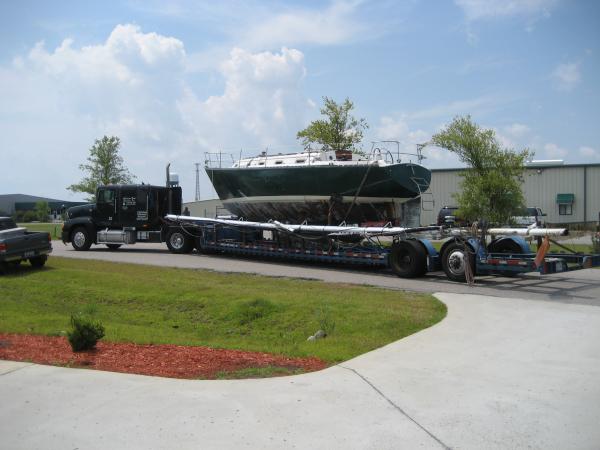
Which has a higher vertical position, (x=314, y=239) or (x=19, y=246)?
(x=314, y=239)

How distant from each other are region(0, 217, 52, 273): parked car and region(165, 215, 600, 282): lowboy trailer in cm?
565

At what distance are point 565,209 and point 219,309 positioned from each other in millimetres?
37846

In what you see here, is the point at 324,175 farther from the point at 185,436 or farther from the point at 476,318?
the point at 185,436

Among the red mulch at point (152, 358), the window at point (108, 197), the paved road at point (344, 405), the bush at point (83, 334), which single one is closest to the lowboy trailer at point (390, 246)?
the window at point (108, 197)

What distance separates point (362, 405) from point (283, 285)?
8098 mm

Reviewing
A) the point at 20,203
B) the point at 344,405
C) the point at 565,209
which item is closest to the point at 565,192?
the point at 565,209

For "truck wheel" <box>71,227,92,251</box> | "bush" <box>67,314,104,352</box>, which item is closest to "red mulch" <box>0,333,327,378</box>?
"bush" <box>67,314,104,352</box>

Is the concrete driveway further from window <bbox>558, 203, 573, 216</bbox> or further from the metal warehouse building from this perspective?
window <bbox>558, 203, 573, 216</bbox>

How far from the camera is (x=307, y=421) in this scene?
4.94 m

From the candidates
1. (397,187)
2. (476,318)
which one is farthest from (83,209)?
(476,318)

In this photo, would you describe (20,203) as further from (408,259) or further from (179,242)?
(408,259)

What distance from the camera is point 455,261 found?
551 inches

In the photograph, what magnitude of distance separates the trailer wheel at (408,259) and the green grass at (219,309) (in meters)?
2.31

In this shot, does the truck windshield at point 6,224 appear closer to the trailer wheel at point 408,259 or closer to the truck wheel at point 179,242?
the truck wheel at point 179,242
